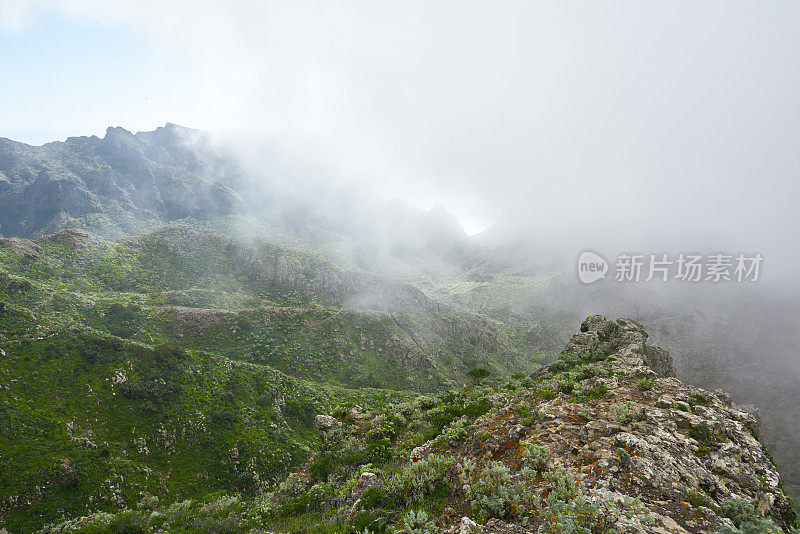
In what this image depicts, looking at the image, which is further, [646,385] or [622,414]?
[646,385]

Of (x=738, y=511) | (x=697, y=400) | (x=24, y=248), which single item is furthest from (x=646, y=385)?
(x=24, y=248)

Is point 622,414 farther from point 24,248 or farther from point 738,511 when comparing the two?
point 24,248

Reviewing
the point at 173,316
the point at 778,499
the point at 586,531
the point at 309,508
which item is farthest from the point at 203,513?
the point at 173,316

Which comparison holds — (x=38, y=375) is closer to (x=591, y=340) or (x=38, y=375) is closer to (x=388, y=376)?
(x=591, y=340)

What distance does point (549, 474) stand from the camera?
10188mm

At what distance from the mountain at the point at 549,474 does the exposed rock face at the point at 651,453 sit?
1.8 inches

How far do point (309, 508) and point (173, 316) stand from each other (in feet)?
350

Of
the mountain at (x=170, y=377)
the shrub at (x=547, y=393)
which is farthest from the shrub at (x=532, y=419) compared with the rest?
the mountain at (x=170, y=377)

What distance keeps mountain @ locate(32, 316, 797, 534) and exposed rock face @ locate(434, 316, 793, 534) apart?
0.15 ft

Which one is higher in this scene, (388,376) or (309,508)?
Result: (309,508)

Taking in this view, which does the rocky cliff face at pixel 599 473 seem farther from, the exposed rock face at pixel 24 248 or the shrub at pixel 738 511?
the exposed rock face at pixel 24 248

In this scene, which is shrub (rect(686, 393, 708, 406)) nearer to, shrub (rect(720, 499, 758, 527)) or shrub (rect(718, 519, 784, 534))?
shrub (rect(720, 499, 758, 527))

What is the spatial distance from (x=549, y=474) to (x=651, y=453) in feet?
12.8

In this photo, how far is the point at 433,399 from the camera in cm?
2695
